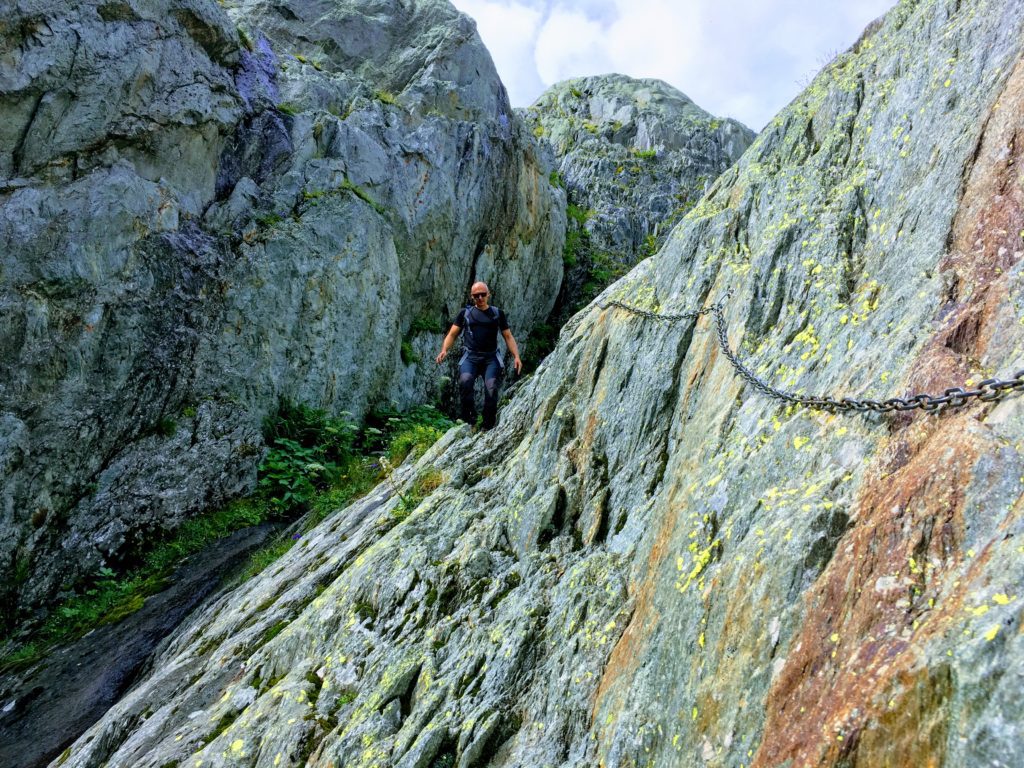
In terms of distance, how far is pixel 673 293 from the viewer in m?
8.12

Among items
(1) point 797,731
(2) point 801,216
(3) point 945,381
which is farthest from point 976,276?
(1) point 797,731

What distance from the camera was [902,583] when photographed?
9.78 ft

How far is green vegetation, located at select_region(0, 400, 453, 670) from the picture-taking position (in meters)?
12.4

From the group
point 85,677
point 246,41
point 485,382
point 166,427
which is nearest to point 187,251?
point 166,427

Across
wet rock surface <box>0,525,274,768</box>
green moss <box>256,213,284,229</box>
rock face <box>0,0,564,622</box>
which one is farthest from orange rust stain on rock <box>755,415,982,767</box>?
green moss <box>256,213,284,229</box>

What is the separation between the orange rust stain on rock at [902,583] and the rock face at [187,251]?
599 inches

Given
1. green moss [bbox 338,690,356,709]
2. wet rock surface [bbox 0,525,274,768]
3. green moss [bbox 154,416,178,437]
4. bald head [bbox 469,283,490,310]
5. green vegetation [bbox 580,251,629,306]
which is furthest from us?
green vegetation [bbox 580,251,629,306]

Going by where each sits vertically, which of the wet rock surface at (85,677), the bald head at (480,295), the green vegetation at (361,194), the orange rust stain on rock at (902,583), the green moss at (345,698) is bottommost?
the wet rock surface at (85,677)

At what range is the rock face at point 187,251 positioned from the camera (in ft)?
44.2

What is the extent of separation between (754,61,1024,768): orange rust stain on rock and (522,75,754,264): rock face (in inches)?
1146

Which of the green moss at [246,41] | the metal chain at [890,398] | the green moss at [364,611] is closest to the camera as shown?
the metal chain at [890,398]

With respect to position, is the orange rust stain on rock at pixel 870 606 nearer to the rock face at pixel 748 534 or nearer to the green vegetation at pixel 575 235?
the rock face at pixel 748 534

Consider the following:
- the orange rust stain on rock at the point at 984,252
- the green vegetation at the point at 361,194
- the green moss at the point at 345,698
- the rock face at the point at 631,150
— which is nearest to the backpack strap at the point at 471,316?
the green moss at the point at 345,698

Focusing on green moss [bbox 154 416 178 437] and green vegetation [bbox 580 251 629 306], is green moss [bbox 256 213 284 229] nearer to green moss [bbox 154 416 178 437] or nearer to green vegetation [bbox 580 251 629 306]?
green moss [bbox 154 416 178 437]
